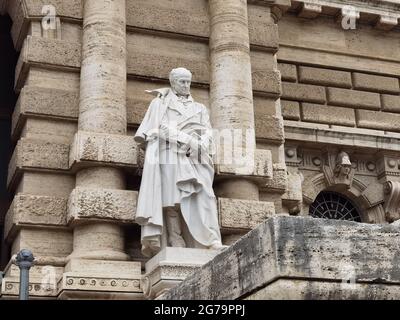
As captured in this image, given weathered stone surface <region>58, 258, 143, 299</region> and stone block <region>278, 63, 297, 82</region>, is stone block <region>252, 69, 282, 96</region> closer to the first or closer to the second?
stone block <region>278, 63, 297, 82</region>

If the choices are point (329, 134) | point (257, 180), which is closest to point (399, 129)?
point (329, 134)

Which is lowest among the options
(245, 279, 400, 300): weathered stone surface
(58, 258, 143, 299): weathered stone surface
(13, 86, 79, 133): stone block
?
(245, 279, 400, 300): weathered stone surface

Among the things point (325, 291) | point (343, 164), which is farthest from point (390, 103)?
point (325, 291)

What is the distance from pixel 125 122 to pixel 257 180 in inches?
81.9

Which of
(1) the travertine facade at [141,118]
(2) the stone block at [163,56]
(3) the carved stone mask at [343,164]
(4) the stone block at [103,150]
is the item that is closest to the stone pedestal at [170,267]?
(1) the travertine facade at [141,118]

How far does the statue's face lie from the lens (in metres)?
10.6

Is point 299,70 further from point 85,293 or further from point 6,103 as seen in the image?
point 85,293

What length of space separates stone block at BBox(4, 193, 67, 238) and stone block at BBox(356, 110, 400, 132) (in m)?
6.66

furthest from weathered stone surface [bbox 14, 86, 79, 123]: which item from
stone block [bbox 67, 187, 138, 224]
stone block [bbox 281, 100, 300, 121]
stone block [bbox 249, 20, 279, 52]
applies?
stone block [bbox 281, 100, 300, 121]

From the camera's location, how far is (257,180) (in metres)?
11.3

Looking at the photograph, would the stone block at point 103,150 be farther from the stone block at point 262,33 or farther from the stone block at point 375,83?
the stone block at point 375,83

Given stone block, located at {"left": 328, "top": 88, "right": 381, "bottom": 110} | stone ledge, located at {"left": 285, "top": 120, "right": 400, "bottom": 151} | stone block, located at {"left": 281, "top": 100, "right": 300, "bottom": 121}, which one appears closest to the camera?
stone ledge, located at {"left": 285, "top": 120, "right": 400, "bottom": 151}

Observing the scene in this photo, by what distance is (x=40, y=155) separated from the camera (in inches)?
419

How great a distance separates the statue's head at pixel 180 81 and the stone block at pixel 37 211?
2.14m
